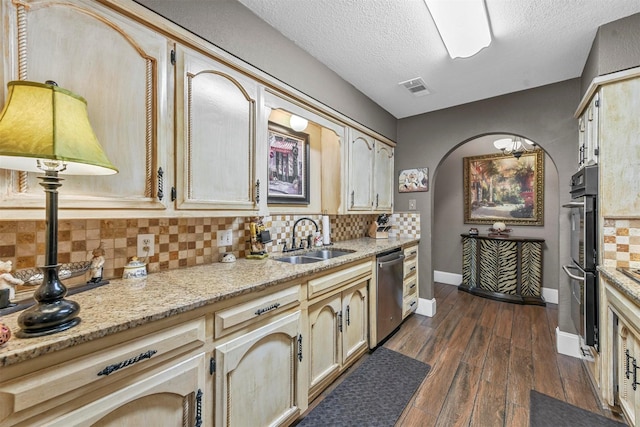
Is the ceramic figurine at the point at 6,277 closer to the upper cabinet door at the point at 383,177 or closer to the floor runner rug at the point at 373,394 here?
the floor runner rug at the point at 373,394

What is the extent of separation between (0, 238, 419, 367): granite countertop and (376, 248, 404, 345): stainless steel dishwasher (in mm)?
864

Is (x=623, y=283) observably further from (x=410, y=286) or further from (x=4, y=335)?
(x=4, y=335)

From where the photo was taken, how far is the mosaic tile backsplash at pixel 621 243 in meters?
1.69

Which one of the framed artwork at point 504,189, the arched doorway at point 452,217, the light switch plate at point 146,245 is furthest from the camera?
the arched doorway at point 452,217

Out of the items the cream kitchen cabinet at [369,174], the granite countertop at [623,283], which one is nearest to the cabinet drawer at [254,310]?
the cream kitchen cabinet at [369,174]

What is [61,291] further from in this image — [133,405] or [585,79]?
[585,79]

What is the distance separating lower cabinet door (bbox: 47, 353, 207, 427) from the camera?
0.80m

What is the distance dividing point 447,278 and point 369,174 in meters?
2.80

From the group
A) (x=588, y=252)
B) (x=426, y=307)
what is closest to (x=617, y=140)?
(x=588, y=252)

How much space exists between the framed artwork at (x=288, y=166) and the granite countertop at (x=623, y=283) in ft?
6.98

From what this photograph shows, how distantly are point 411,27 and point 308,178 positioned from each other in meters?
1.41

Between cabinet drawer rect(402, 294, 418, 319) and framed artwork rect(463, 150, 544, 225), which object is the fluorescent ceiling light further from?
framed artwork rect(463, 150, 544, 225)

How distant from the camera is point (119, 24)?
3.65 ft

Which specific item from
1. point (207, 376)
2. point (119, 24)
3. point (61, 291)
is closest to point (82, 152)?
point (61, 291)
